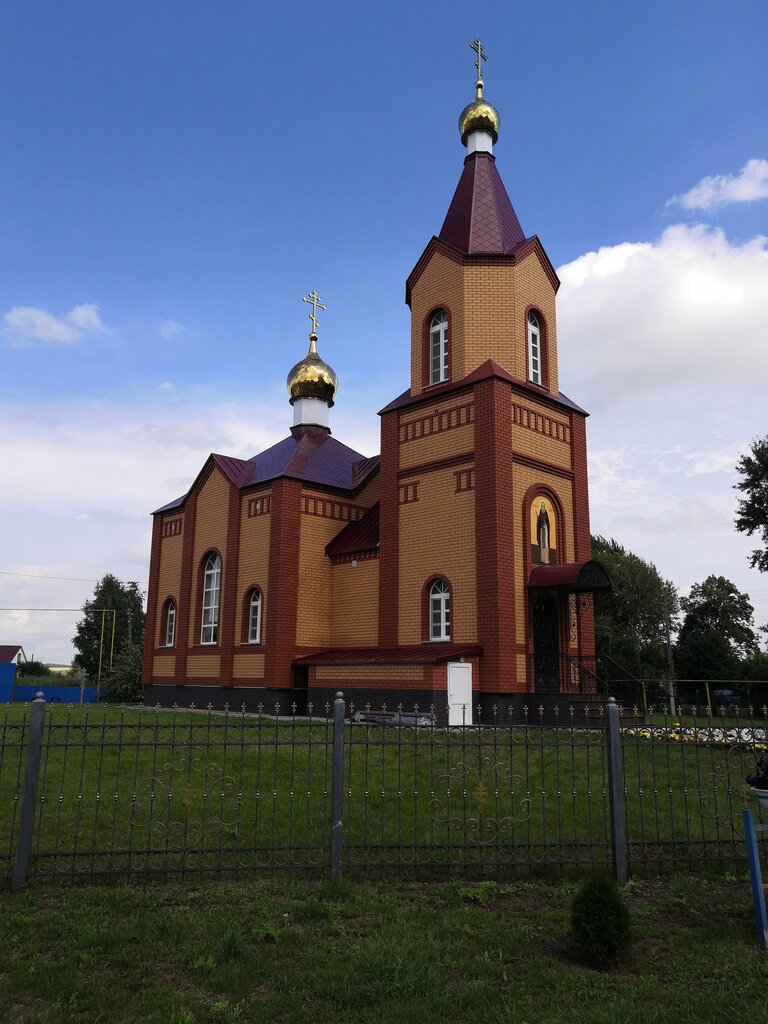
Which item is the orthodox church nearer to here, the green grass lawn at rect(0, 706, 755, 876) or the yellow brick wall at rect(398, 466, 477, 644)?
the yellow brick wall at rect(398, 466, 477, 644)

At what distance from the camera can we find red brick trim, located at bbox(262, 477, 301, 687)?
19.1 meters

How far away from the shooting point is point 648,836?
24.1 ft

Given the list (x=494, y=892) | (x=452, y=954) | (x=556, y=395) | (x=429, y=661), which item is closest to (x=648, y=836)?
(x=494, y=892)

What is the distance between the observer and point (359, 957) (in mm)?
4473

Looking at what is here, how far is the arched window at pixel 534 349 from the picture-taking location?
17781 mm

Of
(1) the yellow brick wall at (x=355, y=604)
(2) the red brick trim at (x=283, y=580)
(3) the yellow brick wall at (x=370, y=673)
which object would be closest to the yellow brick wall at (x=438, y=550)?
(3) the yellow brick wall at (x=370, y=673)

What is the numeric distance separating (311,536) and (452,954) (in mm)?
16195

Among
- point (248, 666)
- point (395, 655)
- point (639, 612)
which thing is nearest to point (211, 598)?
point (248, 666)

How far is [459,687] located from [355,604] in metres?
5.21

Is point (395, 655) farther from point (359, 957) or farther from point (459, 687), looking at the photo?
point (359, 957)

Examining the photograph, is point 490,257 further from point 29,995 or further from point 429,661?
point 29,995

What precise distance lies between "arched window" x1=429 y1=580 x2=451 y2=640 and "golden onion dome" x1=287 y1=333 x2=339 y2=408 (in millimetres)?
10143

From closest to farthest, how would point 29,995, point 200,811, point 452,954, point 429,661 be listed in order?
Answer: point 29,995
point 452,954
point 200,811
point 429,661

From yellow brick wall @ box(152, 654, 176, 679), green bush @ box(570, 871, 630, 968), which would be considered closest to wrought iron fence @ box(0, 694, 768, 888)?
green bush @ box(570, 871, 630, 968)
